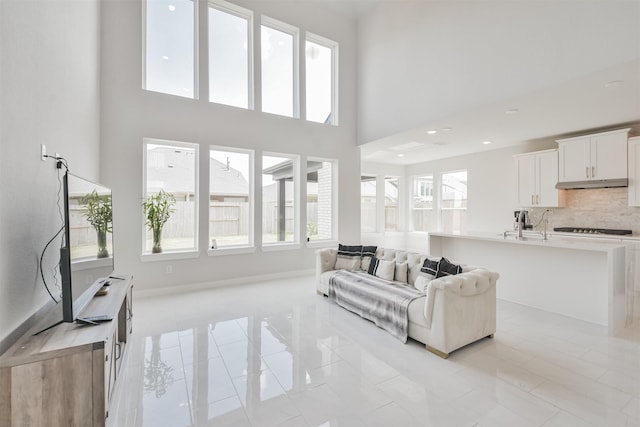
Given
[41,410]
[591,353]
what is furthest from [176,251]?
[591,353]

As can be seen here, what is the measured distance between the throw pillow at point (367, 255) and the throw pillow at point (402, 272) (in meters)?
0.53

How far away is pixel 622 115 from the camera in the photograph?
4230 mm

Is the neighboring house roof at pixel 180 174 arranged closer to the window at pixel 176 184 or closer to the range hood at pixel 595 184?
the window at pixel 176 184

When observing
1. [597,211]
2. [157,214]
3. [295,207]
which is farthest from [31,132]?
[597,211]

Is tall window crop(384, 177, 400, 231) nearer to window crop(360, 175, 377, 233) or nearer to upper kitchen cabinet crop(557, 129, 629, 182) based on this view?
window crop(360, 175, 377, 233)

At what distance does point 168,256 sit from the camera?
4.54 meters

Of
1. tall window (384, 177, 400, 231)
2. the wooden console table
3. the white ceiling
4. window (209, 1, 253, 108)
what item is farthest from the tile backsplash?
the wooden console table

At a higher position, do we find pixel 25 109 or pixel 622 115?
pixel 622 115

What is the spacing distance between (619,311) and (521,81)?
2.88 m

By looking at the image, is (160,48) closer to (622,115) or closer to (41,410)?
(41,410)

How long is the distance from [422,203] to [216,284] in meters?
6.44

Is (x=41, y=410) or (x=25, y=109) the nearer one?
(x=41, y=410)

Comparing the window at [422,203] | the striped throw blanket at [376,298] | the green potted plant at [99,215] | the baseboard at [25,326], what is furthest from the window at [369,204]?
the baseboard at [25,326]

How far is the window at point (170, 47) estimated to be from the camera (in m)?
4.55
